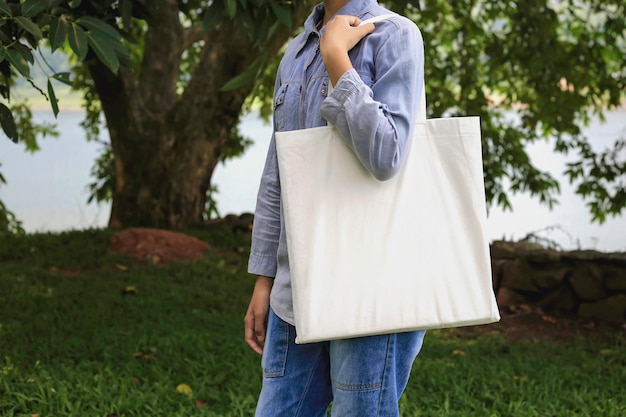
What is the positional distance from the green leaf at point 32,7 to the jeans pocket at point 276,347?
53.1 inches

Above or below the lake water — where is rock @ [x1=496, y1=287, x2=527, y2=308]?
below

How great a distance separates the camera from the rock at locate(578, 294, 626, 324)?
16.9 ft

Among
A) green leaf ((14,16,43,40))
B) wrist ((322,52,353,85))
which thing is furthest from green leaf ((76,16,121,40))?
wrist ((322,52,353,85))

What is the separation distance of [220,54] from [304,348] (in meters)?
5.44

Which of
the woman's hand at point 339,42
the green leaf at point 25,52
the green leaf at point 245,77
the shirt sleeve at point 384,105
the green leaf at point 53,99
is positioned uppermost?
the green leaf at point 245,77

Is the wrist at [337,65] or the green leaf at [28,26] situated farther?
the green leaf at [28,26]

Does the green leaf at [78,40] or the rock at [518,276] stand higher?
the green leaf at [78,40]

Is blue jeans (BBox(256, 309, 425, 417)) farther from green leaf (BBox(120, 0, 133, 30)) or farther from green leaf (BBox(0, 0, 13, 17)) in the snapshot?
green leaf (BBox(120, 0, 133, 30))

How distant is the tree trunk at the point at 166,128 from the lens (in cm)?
709

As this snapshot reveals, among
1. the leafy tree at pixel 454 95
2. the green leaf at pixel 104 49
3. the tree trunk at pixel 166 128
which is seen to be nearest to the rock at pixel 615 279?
the leafy tree at pixel 454 95

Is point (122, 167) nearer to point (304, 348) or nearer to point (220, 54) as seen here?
point (220, 54)

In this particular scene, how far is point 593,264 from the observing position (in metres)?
5.37

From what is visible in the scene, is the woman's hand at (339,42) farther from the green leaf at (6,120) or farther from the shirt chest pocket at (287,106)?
the green leaf at (6,120)

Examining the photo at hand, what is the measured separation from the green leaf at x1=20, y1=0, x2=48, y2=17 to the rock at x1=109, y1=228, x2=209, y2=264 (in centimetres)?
373
